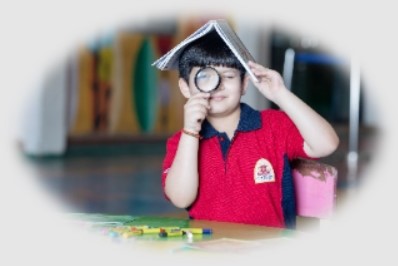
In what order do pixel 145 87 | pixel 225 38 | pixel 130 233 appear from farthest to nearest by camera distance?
pixel 145 87 < pixel 225 38 < pixel 130 233

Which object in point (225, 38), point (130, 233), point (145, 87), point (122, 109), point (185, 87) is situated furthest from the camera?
point (145, 87)

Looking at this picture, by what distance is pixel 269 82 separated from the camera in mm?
1720

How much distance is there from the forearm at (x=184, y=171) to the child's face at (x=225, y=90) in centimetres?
11

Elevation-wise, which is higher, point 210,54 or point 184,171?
point 210,54

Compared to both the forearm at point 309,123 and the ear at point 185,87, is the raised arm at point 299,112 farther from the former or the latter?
the ear at point 185,87

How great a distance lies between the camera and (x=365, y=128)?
11328 millimetres

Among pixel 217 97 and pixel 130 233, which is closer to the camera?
pixel 130 233

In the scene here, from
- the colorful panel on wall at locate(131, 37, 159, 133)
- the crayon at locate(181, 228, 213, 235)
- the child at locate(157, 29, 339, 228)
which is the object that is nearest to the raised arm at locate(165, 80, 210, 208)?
the child at locate(157, 29, 339, 228)

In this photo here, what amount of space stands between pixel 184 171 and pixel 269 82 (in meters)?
0.29

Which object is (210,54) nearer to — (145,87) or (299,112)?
(299,112)

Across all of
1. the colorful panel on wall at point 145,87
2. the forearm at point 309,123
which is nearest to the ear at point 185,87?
the forearm at point 309,123

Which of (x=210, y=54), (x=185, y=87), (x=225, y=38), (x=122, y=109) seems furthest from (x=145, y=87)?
(x=225, y=38)

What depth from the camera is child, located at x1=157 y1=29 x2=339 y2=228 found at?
1667 mm

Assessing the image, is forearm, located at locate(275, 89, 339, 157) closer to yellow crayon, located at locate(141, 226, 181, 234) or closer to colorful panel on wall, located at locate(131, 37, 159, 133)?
yellow crayon, located at locate(141, 226, 181, 234)
